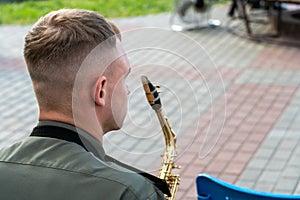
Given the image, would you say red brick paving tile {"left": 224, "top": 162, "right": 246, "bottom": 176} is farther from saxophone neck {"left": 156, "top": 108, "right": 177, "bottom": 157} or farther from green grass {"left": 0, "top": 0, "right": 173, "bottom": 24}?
green grass {"left": 0, "top": 0, "right": 173, "bottom": 24}

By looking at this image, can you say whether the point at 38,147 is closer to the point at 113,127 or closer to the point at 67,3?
the point at 113,127

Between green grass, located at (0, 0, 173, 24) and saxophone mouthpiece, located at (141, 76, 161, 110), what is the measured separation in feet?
30.1

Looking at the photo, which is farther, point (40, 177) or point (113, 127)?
point (113, 127)

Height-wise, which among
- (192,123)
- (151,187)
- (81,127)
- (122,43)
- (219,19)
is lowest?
(219,19)

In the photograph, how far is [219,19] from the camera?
10711 millimetres

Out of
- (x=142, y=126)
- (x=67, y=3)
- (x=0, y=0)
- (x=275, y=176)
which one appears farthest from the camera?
(x=0, y=0)

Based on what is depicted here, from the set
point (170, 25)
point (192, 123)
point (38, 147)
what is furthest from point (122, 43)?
point (170, 25)

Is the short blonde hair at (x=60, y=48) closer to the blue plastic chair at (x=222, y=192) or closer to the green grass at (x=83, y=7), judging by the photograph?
the blue plastic chair at (x=222, y=192)

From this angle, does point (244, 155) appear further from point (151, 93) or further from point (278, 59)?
point (151, 93)

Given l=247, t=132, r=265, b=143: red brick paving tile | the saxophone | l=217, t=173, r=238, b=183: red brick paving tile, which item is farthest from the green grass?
the saxophone

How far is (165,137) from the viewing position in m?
2.00

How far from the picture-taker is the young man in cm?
154

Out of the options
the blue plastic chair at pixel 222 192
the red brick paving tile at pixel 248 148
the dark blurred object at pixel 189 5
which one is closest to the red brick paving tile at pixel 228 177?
the red brick paving tile at pixel 248 148

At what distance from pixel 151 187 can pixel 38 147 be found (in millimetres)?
296
